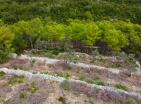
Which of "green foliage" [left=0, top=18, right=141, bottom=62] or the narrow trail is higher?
"green foliage" [left=0, top=18, right=141, bottom=62]

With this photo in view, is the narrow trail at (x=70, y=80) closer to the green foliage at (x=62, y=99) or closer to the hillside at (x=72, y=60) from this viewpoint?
the hillside at (x=72, y=60)

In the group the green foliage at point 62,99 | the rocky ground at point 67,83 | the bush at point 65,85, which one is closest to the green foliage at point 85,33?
the rocky ground at point 67,83

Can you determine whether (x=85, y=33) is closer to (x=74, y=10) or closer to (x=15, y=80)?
(x=15, y=80)

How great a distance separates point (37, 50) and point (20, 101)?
18.9m

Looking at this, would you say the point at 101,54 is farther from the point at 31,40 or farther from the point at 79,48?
the point at 31,40

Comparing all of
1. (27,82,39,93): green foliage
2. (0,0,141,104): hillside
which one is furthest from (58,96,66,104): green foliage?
(27,82,39,93): green foliage

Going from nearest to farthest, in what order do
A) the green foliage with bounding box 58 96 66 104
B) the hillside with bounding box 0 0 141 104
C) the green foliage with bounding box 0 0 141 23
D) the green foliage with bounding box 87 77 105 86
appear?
the green foliage with bounding box 58 96 66 104
the hillside with bounding box 0 0 141 104
the green foliage with bounding box 87 77 105 86
the green foliage with bounding box 0 0 141 23

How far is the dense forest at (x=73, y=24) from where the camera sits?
6950 cm

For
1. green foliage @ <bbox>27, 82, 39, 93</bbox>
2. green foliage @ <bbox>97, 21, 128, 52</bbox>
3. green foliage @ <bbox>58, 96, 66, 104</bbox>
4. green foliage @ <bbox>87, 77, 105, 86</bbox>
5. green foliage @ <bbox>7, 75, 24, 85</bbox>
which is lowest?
green foliage @ <bbox>58, 96, 66, 104</bbox>

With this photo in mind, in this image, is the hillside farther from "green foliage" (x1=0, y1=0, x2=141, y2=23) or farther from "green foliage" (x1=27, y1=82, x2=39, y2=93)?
"green foliage" (x1=0, y1=0, x2=141, y2=23)

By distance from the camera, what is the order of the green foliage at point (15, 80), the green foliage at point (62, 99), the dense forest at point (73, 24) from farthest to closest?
the dense forest at point (73, 24), the green foliage at point (15, 80), the green foliage at point (62, 99)

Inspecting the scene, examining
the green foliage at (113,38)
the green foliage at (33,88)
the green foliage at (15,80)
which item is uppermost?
the green foliage at (113,38)

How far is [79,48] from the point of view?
71.4 m

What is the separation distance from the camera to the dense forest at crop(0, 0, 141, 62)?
69500mm
